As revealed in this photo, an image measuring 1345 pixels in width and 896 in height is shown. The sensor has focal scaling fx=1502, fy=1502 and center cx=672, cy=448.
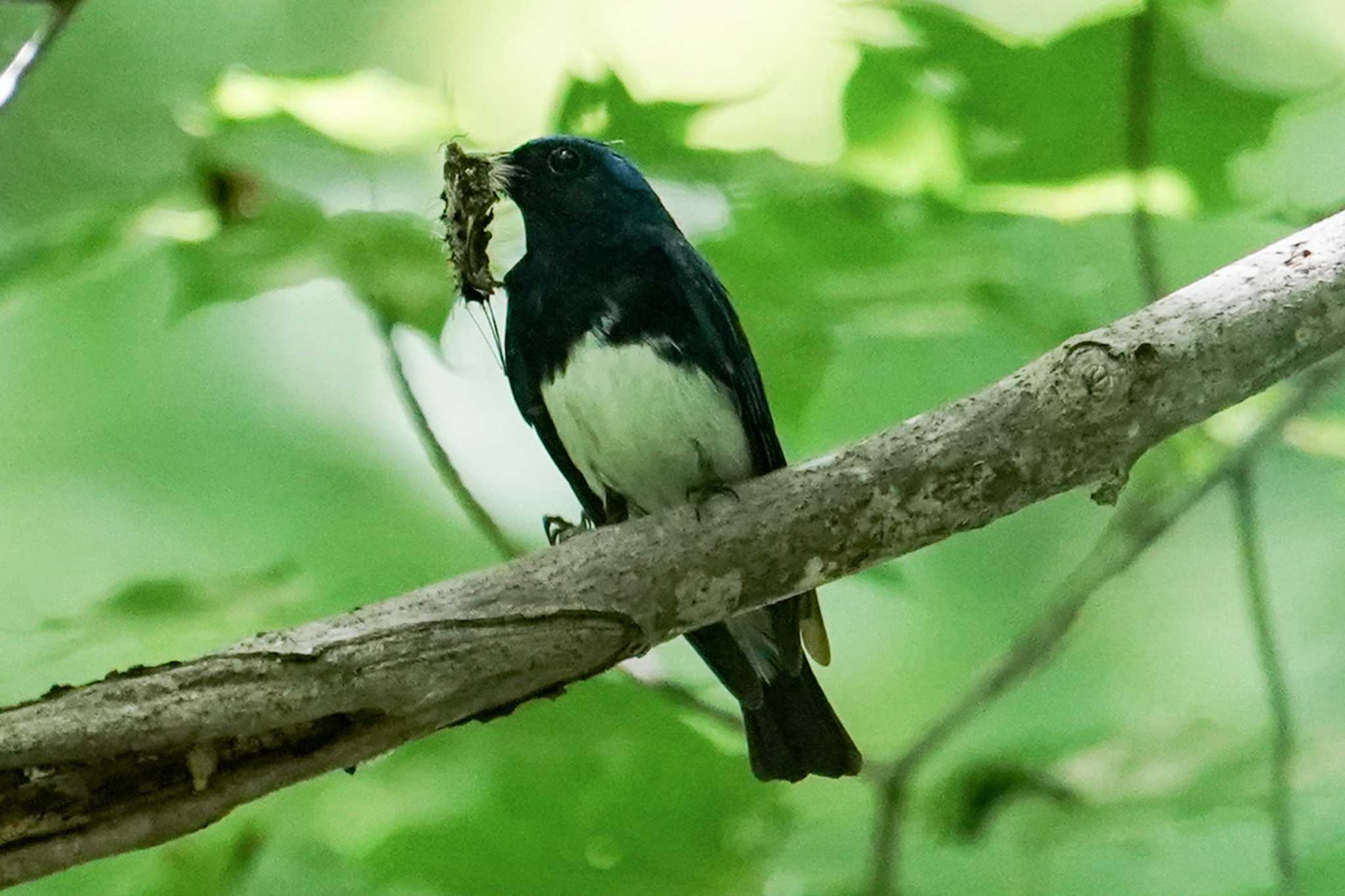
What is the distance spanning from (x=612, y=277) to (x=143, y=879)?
Result: 1087mm

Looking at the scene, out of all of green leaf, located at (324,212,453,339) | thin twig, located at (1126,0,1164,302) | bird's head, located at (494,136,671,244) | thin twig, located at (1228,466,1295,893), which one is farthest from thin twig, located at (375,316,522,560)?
thin twig, located at (1228,466,1295,893)

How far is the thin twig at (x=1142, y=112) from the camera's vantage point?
2.02 metres

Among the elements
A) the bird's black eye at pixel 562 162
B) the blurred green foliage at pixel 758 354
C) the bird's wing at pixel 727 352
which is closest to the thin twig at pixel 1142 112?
the blurred green foliage at pixel 758 354

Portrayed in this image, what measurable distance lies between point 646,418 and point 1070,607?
2.53 ft

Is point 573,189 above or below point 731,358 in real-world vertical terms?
above

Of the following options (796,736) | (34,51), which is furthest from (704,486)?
(34,51)

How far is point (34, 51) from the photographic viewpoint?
83.0 inches

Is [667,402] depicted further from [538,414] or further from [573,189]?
[573,189]

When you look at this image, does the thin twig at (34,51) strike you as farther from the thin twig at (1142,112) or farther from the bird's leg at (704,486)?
the thin twig at (1142,112)

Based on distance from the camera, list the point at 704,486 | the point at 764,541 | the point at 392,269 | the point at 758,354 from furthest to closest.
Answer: the point at 758,354 → the point at 392,269 → the point at 704,486 → the point at 764,541

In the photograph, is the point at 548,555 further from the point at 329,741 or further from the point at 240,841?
the point at 240,841

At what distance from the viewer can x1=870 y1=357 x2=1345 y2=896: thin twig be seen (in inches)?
85.7

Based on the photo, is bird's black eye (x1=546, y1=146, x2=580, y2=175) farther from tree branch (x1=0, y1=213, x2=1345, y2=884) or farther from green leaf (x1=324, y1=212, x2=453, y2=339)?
tree branch (x1=0, y1=213, x2=1345, y2=884)

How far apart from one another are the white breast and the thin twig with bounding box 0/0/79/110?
0.81 metres
